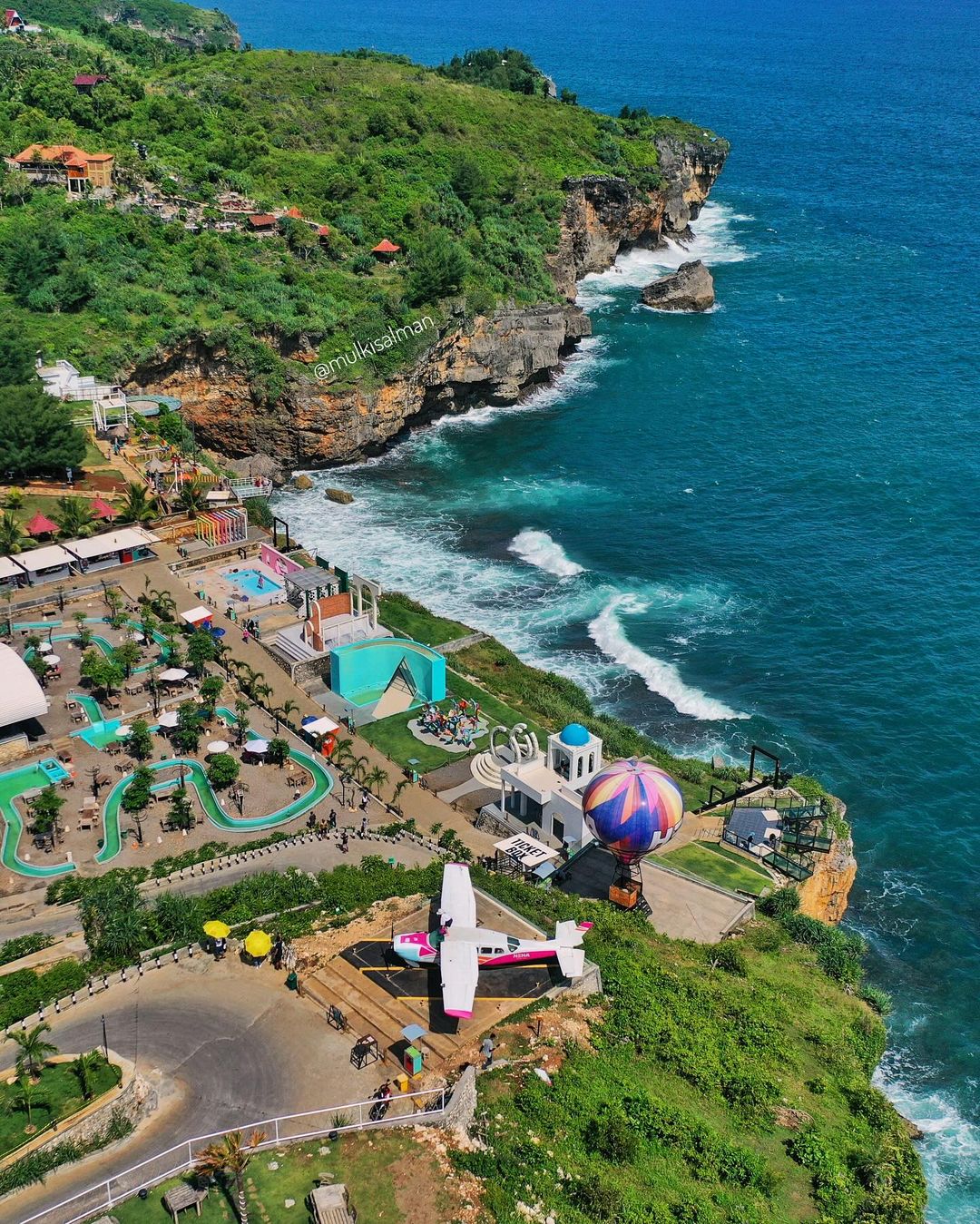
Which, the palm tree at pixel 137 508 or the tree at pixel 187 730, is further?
the palm tree at pixel 137 508

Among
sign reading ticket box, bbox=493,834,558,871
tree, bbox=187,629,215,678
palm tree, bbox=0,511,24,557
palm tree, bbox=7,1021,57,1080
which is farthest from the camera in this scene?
palm tree, bbox=0,511,24,557

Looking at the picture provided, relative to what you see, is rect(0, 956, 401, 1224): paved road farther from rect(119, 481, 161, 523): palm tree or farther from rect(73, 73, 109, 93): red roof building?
rect(73, 73, 109, 93): red roof building

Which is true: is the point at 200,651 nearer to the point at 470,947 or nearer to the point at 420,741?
the point at 420,741

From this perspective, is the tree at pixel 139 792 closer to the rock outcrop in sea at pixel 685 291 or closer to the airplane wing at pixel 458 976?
the airplane wing at pixel 458 976

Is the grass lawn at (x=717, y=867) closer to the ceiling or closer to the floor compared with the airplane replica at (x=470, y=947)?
closer to the floor

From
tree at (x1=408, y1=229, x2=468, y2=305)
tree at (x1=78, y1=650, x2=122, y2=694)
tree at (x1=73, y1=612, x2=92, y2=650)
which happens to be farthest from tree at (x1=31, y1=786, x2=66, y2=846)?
tree at (x1=408, y1=229, x2=468, y2=305)

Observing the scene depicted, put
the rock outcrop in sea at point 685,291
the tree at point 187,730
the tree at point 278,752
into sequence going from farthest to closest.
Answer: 1. the rock outcrop in sea at point 685,291
2. the tree at point 278,752
3. the tree at point 187,730

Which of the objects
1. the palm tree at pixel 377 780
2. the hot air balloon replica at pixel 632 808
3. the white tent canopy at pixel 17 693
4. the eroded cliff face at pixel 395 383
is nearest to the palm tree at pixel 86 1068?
the hot air balloon replica at pixel 632 808
